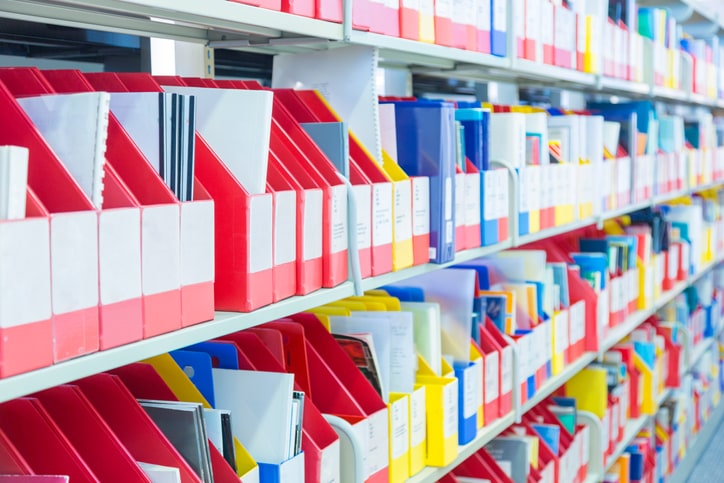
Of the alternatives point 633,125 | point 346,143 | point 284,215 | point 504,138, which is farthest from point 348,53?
point 633,125

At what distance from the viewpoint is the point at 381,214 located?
5.81 feet

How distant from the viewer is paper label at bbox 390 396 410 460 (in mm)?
1872

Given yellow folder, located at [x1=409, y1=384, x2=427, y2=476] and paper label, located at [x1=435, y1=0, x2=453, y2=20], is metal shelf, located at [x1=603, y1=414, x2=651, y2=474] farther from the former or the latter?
paper label, located at [x1=435, y1=0, x2=453, y2=20]

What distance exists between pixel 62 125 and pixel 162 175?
6.7 inches

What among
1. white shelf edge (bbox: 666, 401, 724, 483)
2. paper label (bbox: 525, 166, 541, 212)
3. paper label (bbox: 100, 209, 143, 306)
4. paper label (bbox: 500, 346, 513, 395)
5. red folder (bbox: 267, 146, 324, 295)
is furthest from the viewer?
white shelf edge (bbox: 666, 401, 724, 483)

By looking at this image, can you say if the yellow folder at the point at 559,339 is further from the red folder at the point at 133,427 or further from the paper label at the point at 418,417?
the red folder at the point at 133,427

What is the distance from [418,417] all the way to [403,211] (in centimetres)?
45

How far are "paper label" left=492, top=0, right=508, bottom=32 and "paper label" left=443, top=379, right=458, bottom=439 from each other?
0.89 m

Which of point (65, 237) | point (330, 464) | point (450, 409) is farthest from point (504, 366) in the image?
point (65, 237)

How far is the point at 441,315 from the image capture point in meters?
2.34

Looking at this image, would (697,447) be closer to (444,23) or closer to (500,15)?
(500,15)

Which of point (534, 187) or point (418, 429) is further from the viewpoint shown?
point (534, 187)

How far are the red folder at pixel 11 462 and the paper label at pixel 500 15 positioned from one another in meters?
1.62

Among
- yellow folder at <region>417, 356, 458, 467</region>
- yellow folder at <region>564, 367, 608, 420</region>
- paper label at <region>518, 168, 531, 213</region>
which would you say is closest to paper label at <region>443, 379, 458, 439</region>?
yellow folder at <region>417, 356, 458, 467</region>
